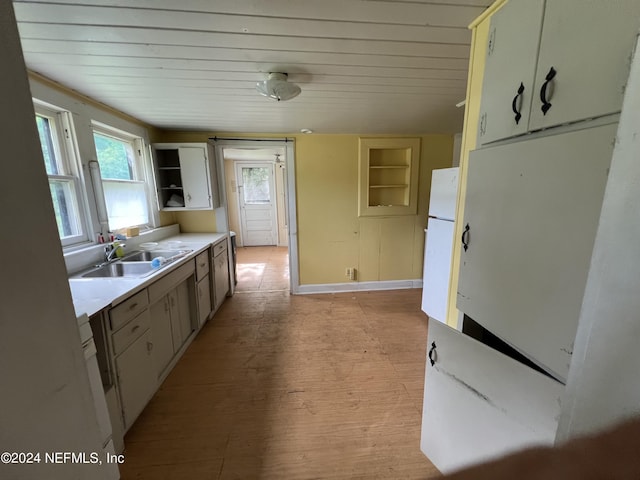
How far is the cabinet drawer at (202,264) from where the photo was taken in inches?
97.7

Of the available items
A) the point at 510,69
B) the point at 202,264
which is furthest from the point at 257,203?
the point at 510,69

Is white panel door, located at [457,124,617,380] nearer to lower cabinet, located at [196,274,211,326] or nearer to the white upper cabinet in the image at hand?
the white upper cabinet

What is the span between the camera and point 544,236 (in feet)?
2.54

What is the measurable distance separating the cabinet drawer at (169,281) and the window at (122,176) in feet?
2.81

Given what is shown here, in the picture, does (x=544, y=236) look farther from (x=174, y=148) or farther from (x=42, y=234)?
(x=174, y=148)

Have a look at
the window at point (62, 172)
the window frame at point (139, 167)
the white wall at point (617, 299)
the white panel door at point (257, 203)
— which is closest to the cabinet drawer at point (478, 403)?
the white wall at point (617, 299)

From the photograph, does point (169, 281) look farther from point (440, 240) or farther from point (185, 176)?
point (440, 240)

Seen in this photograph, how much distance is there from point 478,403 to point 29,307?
4.75 feet

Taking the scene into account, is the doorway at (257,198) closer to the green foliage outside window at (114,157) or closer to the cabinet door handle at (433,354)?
the green foliage outside window at (114,157)

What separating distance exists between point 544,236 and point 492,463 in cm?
89

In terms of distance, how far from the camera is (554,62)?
2.47ft

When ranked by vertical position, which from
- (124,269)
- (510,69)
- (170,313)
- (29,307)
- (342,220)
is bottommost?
(170,313)

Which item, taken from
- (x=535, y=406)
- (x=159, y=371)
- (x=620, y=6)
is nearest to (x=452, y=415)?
(x=535, y=406)

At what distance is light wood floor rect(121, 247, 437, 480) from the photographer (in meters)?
1.34
